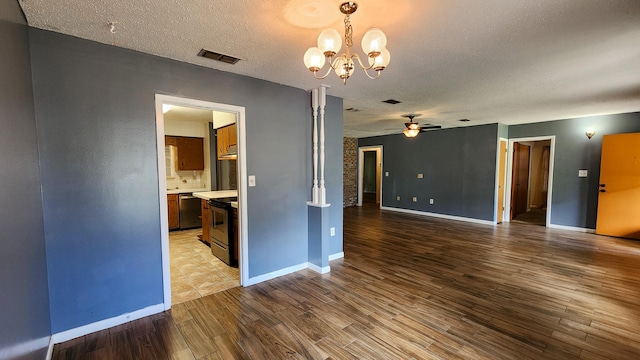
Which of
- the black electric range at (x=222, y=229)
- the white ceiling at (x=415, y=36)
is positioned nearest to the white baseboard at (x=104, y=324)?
the black electric range at (x=222, y=229)

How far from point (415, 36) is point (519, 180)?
23.6 ft

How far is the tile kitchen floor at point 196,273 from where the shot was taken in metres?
3.07

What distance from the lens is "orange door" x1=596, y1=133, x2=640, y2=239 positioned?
16.7 feet

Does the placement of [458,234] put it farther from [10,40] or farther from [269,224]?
[10,40]

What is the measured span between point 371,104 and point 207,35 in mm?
2906

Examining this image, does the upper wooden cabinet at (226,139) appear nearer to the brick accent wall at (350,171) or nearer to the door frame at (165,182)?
the door frame at (165,182)

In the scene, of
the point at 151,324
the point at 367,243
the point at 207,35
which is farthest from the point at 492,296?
the point at 207,35

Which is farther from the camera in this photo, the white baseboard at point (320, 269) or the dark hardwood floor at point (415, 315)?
the white baseboard at point (320, 269)

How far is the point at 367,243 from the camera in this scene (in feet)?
16.3

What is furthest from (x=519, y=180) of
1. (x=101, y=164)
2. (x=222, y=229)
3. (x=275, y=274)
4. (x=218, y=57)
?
(x=101, y=164)

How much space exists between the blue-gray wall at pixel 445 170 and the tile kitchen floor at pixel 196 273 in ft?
19.0

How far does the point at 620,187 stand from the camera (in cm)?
521

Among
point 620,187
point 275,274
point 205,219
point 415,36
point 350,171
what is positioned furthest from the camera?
point 350,171

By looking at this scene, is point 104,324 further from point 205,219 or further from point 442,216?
point 442,216
